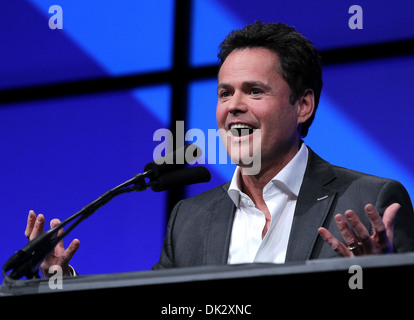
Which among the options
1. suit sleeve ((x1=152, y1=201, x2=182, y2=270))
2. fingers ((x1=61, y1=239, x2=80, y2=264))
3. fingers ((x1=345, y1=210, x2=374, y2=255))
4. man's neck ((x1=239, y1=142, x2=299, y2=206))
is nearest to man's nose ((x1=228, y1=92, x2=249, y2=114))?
man's neck ((x1=239, y1=142, x2=299, y2=206))

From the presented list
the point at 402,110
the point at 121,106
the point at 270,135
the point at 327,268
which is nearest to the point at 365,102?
the point at 402,110

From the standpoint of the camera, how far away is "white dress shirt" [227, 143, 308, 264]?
2.02 meters

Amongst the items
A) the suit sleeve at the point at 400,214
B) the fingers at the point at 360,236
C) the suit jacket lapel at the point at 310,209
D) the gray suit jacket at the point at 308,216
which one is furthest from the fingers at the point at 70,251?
the suit sleeve at the point at 400,214

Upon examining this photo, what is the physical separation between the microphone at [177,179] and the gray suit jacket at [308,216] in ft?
1.50

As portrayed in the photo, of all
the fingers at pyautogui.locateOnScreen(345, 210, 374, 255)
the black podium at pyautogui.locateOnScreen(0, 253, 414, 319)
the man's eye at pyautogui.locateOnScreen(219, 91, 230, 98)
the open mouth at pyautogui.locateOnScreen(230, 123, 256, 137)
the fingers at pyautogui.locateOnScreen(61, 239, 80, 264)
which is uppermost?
the man's eye at pyautogui.locateOnScreen(219, 91, 230, 98)

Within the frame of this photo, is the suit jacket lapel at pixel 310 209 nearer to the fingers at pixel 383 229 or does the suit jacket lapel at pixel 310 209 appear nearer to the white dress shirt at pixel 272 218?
the white dress shirt at pixel 272 218

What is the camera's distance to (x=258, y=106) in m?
2.16

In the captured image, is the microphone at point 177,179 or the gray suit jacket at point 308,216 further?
the gray suit jacket at point 308,216

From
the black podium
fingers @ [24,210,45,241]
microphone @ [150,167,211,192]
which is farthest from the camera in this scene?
fingers @ [24,210,45,241]

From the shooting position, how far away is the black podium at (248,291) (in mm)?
974

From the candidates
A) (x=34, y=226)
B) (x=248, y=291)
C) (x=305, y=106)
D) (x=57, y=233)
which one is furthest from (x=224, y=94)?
(x=248, y=291)

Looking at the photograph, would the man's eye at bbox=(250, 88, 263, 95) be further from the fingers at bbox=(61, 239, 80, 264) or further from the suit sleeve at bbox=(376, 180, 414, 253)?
the fingers at bbox=(61, 239, 80, 264)

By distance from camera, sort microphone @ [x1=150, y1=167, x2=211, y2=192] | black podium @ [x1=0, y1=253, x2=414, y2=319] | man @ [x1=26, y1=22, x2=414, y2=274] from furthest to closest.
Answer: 1. man @ [x1=26, y1=22, x2=414, y2=274]
2. microphone @ [x1=150, y1=167, x2=211, y2=192]
3. black podium @ [x1=0, y1=253, x2=414, y2=319]

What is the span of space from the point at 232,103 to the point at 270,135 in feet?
0.53
